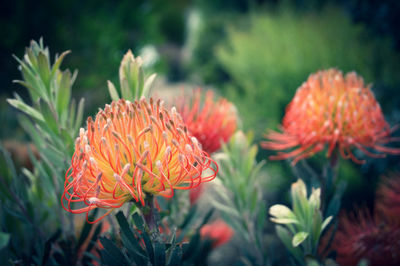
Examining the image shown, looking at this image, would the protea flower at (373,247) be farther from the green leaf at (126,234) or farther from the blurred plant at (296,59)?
the blurred plant at (296,59)

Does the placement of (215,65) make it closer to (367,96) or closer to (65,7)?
(65,7)

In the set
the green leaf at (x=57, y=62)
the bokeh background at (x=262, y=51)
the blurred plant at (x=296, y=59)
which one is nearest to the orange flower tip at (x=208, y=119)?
the green leaf at (x=57, y=62)

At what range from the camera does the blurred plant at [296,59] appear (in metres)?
1.51

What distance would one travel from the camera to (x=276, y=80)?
1802 mm

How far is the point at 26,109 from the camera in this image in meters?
0.47

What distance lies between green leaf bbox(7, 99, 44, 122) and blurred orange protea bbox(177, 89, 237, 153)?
270 mm

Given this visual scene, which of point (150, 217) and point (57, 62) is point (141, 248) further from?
point (57, 62)

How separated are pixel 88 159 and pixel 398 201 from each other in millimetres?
651

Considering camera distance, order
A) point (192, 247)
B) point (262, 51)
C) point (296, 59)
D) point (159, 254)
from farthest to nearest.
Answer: point (262, 51) → point (296, 59) → point (192, 247) → point (159, 254)

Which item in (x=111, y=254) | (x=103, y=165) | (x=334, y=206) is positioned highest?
(x=103, y=165)

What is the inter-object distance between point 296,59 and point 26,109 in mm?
1602

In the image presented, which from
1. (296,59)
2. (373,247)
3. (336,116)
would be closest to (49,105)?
(336,116)

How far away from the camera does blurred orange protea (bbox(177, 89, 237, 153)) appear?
2.03ft

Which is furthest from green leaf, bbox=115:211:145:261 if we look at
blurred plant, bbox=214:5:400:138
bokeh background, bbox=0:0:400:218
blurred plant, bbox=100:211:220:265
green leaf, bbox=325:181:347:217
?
blurred plant, bbox=214:5:400:138
